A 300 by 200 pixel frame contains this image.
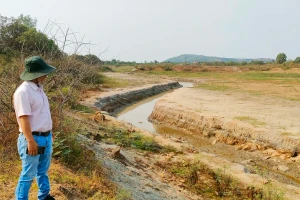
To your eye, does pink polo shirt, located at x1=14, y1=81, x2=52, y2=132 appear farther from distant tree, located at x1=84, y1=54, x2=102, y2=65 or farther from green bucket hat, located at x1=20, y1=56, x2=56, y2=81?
distant tree, located at x1=84, y1=54, x2=102, y2=65

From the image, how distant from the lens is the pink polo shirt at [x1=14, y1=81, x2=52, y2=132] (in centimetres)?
315

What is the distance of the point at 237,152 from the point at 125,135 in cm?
384

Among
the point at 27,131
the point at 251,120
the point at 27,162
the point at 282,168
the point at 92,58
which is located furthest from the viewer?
the point at 251,120

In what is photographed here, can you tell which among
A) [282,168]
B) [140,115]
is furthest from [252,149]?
[140,115]

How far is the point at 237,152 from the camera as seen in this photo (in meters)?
9.98

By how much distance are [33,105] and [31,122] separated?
193 mm

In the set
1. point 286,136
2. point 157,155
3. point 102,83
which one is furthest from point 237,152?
point 102,83

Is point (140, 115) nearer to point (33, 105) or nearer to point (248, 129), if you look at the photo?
point (248, 129)

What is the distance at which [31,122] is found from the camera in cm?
328

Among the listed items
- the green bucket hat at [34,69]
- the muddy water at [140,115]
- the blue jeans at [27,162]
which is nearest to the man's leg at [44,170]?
the blue jeans at [27,162]

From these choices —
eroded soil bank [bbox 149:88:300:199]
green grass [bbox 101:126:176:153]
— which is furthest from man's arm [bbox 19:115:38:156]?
green grass [bbox 101:126:176:153]

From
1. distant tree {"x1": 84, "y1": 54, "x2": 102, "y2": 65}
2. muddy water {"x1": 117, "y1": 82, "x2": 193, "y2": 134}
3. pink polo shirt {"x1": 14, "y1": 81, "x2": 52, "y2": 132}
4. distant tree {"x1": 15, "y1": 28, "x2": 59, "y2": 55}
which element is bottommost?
muddy water {"x1": 117, "y1": 82, "x2": 193, "y2": 134}

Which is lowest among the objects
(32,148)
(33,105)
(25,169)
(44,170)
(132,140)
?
(132,140)

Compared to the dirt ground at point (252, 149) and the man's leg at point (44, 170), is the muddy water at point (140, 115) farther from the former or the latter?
the man's leg at point (44, 170)
